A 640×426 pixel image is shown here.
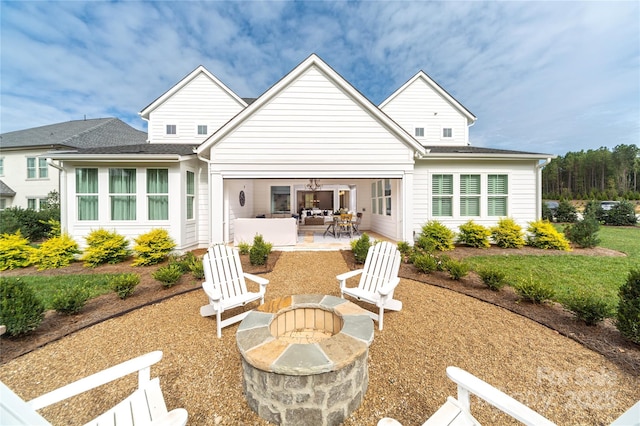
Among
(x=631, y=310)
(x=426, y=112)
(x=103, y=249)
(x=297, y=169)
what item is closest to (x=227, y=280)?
(x=297, y=169)

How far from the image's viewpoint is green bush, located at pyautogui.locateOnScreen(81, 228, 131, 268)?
684 cm

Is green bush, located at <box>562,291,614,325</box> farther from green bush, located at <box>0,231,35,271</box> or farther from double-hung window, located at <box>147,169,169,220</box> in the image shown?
green bush, located at <box>0,231,35,271</box>

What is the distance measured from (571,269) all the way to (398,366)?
21.2 ft

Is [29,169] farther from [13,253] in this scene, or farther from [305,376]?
[305,376]

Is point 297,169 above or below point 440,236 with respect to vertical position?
above

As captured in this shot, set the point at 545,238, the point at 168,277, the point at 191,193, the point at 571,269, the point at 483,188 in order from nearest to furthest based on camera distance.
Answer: the point at 168,277
the point at 571,269
the point at 545,238
the point at 191,193
the point at 483,188

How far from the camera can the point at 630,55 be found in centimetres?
589

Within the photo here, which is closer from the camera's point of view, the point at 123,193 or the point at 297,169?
the point at 123,193

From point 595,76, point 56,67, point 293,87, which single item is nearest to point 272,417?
point 293,87

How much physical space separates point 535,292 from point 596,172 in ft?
234

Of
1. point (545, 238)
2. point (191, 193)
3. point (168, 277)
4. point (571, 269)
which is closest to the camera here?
point (168, 277)

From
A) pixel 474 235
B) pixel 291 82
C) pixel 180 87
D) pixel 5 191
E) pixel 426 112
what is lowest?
pixel 474 235

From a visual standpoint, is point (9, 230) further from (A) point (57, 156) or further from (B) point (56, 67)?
(B) point (56, 67)

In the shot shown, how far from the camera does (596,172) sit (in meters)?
49.8
